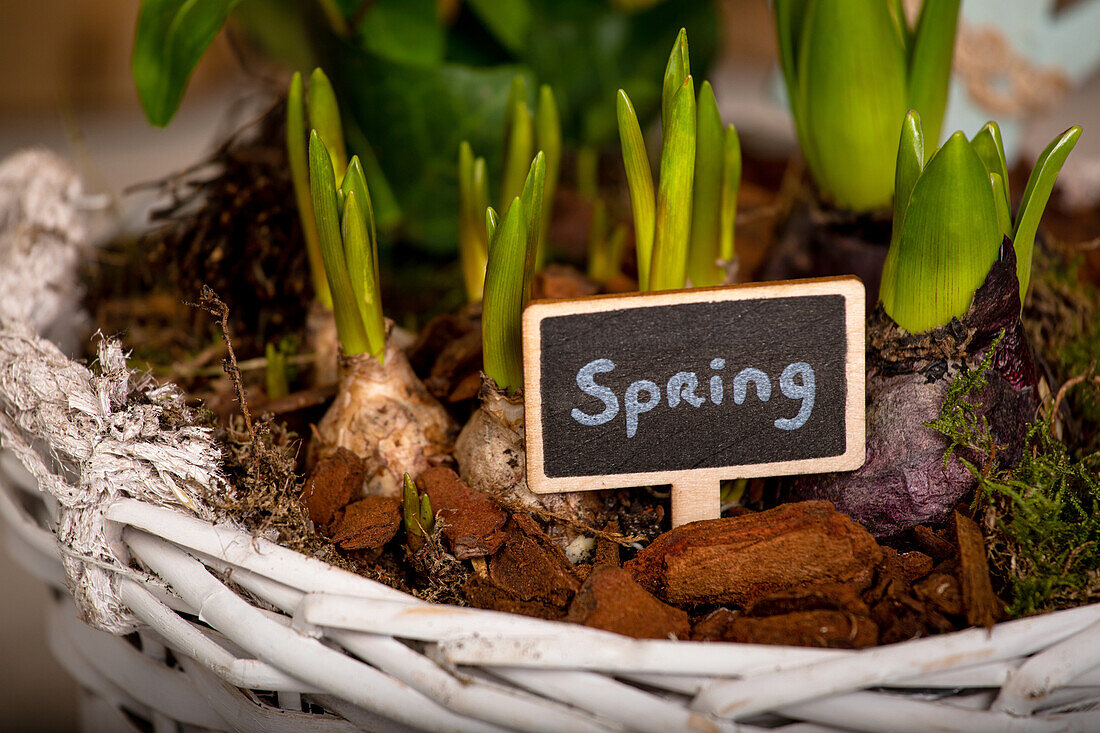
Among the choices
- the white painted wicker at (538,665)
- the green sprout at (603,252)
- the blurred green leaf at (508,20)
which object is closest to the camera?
the white painted wicker at (538,665)

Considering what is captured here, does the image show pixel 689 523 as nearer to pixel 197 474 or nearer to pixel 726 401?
pixel 726 401

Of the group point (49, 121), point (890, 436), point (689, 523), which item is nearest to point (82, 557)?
point (689, 523)

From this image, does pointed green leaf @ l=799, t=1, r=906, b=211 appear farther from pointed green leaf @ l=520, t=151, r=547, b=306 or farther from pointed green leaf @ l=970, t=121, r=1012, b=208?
pointed green leaf @ l=520, t=151, r=547, b=306

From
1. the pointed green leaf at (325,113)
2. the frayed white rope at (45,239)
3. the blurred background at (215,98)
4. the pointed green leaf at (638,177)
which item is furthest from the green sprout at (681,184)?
the frayed white rope at (45,239)

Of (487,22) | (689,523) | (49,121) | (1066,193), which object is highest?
(49,121)

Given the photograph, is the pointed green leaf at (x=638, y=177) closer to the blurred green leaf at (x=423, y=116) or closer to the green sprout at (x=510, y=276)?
the green sprout at (x=510, y=276)

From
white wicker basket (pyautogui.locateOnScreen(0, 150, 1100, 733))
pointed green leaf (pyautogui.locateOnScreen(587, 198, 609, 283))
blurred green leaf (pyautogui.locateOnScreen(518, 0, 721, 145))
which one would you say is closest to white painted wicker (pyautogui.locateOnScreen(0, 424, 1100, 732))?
Result: white wicker basket (pyautogui.locateOnScreen(0, 150, 1100, 733))
